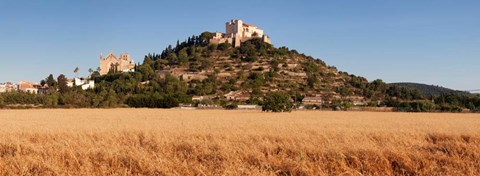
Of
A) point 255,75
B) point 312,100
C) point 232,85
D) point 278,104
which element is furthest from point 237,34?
point 278,104

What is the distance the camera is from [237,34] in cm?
17975

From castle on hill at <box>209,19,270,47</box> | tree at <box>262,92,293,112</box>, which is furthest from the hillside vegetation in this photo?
tree at <box>262,92,293,112</box>

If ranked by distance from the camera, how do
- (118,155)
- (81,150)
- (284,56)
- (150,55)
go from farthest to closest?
(150,55) < (284,56) < (81,150) < (118,155)

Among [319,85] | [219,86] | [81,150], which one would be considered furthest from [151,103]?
[81,150]

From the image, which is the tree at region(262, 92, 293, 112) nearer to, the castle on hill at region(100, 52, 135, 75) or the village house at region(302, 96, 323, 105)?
the village house at region(302, 96, 323, 105)

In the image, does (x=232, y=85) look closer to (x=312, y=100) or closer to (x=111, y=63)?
(x=312, y=100)

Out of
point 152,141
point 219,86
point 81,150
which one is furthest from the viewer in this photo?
point 219,86

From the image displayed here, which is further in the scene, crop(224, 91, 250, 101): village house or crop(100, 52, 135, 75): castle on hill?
crop(100, 52, 135, 75): castle on hill

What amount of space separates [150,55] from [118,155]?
18850 cm

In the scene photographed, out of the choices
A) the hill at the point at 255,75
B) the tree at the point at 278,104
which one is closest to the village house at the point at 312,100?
the hill at the point at 255,75

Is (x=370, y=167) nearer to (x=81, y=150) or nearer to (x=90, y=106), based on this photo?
(x=81, y=150)

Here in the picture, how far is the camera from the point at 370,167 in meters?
8.52

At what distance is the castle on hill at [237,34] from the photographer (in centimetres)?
18100

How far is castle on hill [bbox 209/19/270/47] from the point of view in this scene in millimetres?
181000
